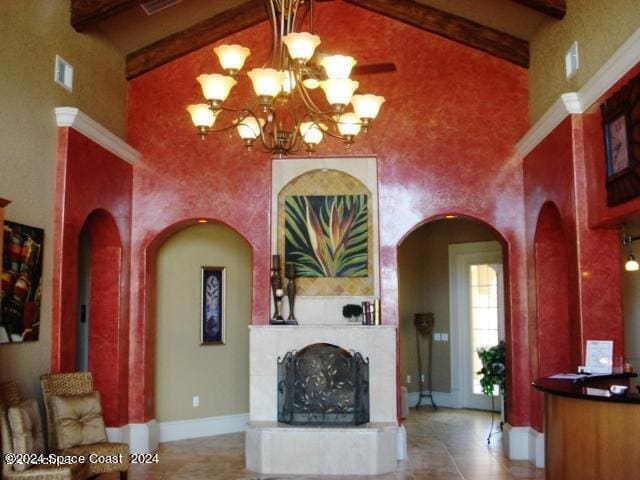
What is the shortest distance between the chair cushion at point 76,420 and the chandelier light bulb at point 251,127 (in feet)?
8.70

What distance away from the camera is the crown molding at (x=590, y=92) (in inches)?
193

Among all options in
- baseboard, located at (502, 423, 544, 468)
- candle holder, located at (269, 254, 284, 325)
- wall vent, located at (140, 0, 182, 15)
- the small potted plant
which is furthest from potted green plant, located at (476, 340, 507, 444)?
wall vent, located at (140, 0, 182, 15)

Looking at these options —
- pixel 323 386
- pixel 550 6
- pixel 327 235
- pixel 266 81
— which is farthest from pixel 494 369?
pixel 266 81

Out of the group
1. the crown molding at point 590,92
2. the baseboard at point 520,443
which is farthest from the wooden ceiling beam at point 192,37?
the baseboard at point 520,443

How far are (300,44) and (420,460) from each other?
4.74 m

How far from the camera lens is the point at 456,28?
7.79 metres

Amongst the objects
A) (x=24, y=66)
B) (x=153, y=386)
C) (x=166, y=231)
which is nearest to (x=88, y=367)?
(x=153, y=386)

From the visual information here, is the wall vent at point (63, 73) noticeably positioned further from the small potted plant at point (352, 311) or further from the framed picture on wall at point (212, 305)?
the small potted plant at point (352, 311)

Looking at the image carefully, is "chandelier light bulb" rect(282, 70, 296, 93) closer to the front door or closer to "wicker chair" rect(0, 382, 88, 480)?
"wicker chair" rect(0, 382, 88, 480)

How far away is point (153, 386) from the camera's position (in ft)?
27.0

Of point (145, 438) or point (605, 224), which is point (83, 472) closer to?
point (145, 438)

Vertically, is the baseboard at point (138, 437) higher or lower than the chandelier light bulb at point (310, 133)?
lower

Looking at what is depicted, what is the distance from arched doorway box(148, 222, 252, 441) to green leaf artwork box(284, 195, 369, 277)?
1111 millimetres

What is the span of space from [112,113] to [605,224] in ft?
17.2
